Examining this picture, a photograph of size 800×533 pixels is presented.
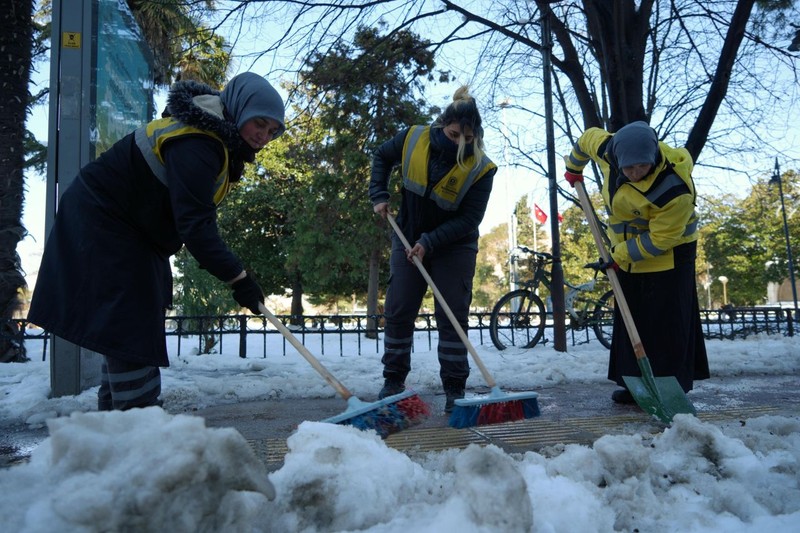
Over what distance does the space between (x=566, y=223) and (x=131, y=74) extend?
1441 inches

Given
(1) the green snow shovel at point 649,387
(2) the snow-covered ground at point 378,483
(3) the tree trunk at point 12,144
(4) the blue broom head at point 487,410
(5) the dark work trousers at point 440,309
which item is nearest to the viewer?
(2) the snow-covered ground at point 378,483

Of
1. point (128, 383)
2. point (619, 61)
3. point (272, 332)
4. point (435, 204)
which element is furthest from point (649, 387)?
point (272, 332)

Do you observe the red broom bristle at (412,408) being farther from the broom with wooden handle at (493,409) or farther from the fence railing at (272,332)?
the fence railing at (272,332)

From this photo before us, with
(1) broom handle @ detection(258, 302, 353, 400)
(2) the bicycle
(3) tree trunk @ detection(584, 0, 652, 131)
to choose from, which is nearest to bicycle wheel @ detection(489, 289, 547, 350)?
(2) the bicycle

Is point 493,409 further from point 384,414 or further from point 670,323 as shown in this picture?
point 670,323

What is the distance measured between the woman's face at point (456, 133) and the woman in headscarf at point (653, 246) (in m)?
0.88

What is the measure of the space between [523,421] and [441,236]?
3.82ft

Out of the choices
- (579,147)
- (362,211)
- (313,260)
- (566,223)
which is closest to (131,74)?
(579,147)

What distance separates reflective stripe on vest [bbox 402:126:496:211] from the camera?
3549mm

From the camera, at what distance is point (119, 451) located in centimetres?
130

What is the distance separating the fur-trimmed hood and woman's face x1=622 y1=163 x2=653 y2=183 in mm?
2257

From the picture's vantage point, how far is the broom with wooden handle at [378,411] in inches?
97.1

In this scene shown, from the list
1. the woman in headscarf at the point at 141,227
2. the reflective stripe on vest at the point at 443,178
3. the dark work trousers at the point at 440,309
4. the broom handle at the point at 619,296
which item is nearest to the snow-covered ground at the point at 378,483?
the woman in headscarf at the point at 141,227

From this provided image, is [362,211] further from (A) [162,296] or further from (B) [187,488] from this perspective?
(B) [187,488]
